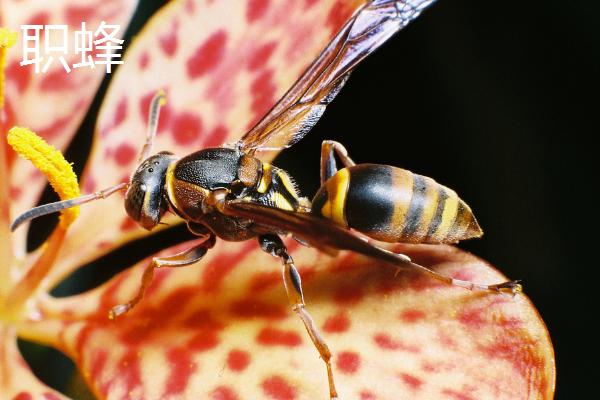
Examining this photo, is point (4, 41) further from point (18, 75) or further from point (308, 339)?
point (308, 339)

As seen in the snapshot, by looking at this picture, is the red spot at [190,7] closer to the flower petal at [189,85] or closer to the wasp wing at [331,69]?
the flower petal at [189,85]

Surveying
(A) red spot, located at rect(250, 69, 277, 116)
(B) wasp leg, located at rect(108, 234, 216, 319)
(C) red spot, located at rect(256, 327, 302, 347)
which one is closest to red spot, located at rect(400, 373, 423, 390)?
(C) red spot, located at rect(256, 327, 302, 347)

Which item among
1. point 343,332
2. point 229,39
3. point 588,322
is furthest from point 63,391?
point 588,322

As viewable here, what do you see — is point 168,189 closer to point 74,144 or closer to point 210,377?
point 210,377

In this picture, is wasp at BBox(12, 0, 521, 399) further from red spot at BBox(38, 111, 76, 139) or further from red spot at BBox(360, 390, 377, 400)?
red spot at BBox(38, 111, 76, 139)

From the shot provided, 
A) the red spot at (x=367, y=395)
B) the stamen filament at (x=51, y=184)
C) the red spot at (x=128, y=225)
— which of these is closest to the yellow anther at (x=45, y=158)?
the stamen filament at (x=51, y=184)

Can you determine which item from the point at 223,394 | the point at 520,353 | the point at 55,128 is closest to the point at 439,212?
the point at 520,353

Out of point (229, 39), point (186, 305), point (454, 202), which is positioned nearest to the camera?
point (454, 202)
